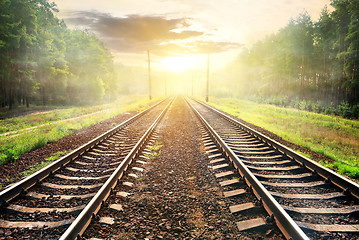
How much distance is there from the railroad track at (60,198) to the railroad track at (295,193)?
2.36 metres

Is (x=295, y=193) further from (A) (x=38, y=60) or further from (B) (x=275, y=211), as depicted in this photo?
(A) (x=38, y=60)

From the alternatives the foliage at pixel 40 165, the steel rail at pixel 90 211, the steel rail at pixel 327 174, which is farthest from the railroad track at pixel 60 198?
the steel rail at pixel 327 174

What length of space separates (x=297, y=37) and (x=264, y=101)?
13.2 m

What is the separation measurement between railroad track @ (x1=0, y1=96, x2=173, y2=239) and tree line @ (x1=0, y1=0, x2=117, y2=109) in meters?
23.9

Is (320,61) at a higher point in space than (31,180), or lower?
higher

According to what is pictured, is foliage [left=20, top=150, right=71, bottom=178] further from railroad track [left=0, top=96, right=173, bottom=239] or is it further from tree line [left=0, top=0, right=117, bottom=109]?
tree line [left=0, top=0, right=117, bottom=109]

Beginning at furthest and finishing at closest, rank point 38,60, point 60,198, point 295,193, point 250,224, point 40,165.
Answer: point 38,60, point 40,165, point 295,193, point 60,198, point 250,224

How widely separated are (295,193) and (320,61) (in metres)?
42.3

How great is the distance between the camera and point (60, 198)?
12.3 ft

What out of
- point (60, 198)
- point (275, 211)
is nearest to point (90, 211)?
point (60, 198)

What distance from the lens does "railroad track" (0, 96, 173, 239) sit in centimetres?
285

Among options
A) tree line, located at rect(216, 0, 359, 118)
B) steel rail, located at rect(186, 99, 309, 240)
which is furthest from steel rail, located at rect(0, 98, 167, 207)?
tree line, located at rect(216, 0, 359, 118)

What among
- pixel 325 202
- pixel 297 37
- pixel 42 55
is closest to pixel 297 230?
pixel 325 202

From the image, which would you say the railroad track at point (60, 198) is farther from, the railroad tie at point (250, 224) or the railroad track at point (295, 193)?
the railroad track at point (295, 193)
